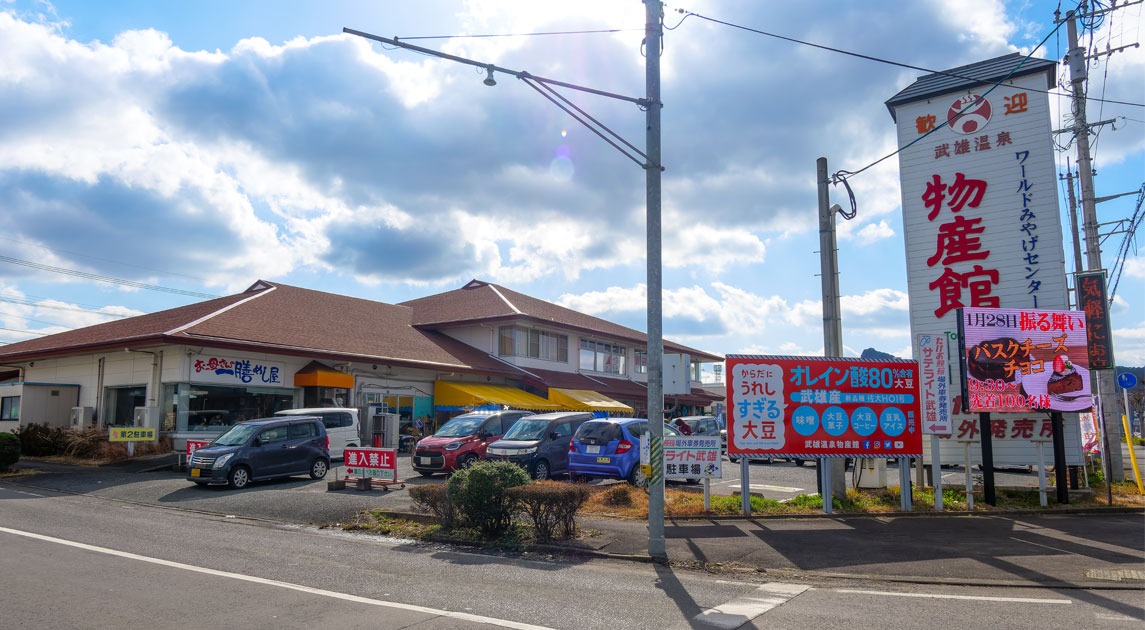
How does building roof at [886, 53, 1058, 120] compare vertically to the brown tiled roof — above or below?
above

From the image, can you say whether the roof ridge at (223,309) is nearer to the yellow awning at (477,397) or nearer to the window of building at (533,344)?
the yellow awning at (477,397)

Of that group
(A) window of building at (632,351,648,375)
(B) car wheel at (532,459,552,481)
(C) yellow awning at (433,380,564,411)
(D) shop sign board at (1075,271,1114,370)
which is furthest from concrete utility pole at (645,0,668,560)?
(A) window of building at (632,351,648,375)

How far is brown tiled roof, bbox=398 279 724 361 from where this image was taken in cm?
3590

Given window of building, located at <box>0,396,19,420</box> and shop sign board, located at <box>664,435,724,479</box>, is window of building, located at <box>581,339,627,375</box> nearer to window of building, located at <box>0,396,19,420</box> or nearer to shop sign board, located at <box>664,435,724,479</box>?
window of building, located at <box>0,396,19,420</box>

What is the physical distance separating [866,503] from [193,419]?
67.6 ft

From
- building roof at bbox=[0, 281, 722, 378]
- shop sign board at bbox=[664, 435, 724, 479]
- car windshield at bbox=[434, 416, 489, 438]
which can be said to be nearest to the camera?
shop sign board at bbox=[664, 435, 724, 479]

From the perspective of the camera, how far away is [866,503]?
13625 millimetres

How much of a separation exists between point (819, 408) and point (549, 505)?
5813 mm

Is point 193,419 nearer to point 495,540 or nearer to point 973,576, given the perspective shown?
point 495,540

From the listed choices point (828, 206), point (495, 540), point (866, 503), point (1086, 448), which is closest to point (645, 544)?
point (495, 540)

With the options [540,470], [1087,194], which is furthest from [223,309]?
[1087,194]

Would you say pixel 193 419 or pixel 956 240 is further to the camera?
pixel 193 419

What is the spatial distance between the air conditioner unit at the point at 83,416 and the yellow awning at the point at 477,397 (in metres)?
12.7

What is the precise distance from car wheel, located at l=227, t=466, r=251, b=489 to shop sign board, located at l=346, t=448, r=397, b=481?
281cm
